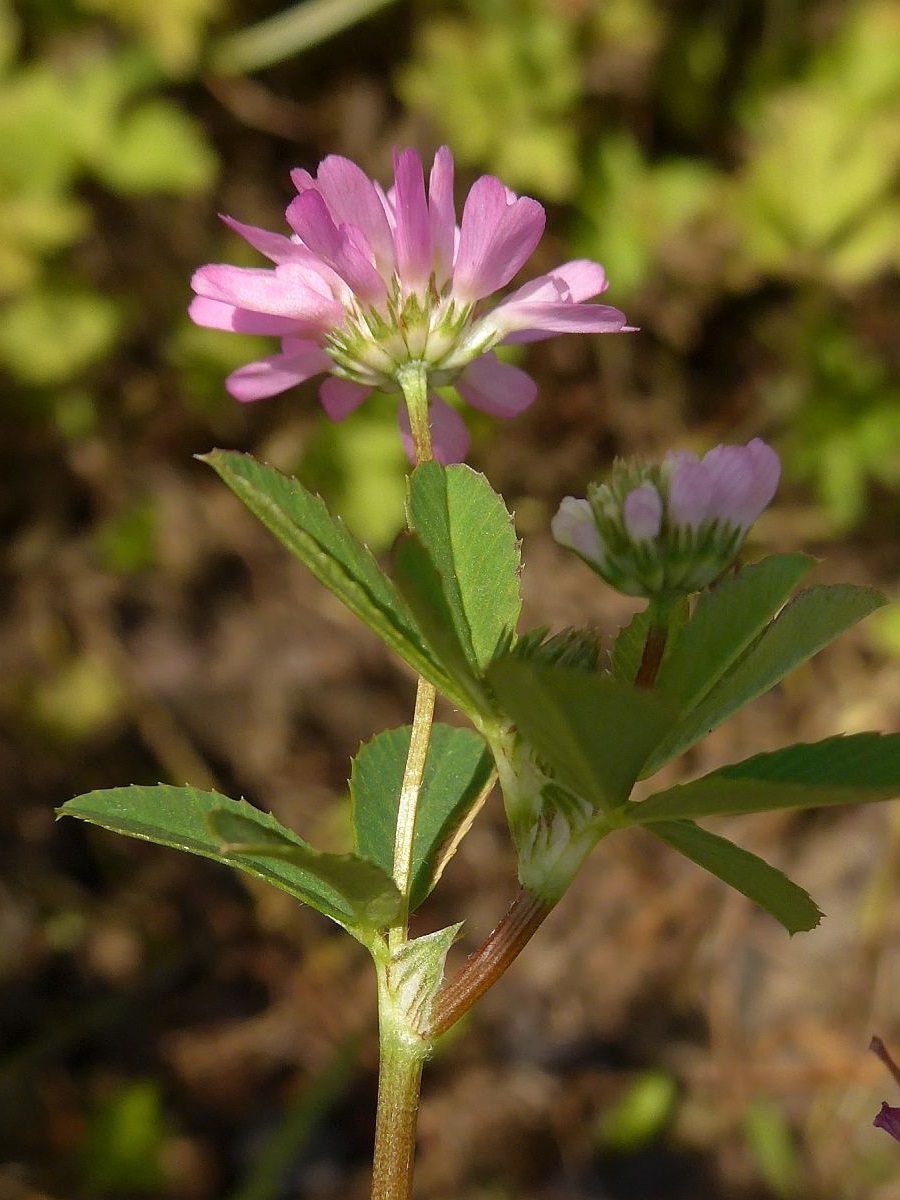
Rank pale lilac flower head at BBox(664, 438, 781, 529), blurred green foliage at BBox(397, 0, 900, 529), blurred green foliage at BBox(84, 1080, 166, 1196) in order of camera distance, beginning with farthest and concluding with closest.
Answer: blurred green foliage at BBox(397, 0, 900, 529) < blurred green foliage at BBox(84, 1080, 166, 1196) < pale lilac flower head at BBox(664, 438, 781, 529)

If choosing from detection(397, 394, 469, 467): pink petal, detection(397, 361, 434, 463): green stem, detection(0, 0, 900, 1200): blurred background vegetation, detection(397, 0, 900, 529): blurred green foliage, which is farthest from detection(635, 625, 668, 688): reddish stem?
detection(397, 0, 900, 529): blurred green foliage

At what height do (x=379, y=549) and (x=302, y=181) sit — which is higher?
(x=379, y=549)

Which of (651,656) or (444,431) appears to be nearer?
(651,656)

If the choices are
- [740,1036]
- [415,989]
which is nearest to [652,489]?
[415,989]

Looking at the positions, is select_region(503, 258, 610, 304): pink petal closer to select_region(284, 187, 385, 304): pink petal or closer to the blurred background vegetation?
select_region(284, 187, 385, 304): pink petal

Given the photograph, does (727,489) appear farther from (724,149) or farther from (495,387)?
(724,149)

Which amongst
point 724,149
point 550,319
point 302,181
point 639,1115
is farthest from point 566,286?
point 724,149

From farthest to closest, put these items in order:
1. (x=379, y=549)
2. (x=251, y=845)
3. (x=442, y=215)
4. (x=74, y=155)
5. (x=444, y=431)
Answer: (x=379, y=549) → (x=74, y=155) → (x=444, y=431) → (x=442, y=215) → (x=251, y=845)

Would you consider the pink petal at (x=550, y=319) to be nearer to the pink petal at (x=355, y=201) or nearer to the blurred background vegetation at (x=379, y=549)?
the pink petal at (x=355, y=201)
